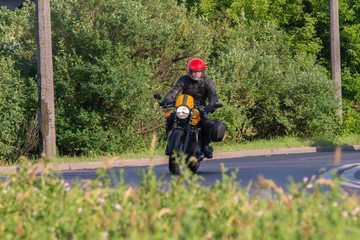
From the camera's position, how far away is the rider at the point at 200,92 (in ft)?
34.6

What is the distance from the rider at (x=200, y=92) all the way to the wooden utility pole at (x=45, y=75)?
15.0 ft

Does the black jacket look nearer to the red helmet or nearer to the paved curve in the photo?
the red helmet

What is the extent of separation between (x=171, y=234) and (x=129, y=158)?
35.9 feet

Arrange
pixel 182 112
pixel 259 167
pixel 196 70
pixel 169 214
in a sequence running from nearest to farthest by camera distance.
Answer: pixel 169 214, pixel 182 112, pixel 196 70, pixel 259 167

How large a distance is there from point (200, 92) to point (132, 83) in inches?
199

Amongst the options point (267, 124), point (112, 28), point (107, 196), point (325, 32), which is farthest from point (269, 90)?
point (107, 196)

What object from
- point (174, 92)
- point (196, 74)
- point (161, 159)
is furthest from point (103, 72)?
point (196, 74)

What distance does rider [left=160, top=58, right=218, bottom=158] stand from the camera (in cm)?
1054

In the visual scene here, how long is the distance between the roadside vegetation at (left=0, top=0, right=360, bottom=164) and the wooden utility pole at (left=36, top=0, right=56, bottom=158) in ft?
3.65

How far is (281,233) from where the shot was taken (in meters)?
3.68

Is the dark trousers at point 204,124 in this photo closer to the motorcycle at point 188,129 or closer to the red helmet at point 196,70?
the motorcycle at point 188,129

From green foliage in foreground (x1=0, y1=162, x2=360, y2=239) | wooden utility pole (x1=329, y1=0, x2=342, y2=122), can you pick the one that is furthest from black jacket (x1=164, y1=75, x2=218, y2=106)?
wooden utility pole (x1=329, y1=0, x2=342, y2=122)

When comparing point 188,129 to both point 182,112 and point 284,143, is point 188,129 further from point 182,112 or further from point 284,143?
point 284,143

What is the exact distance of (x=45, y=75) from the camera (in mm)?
14555
